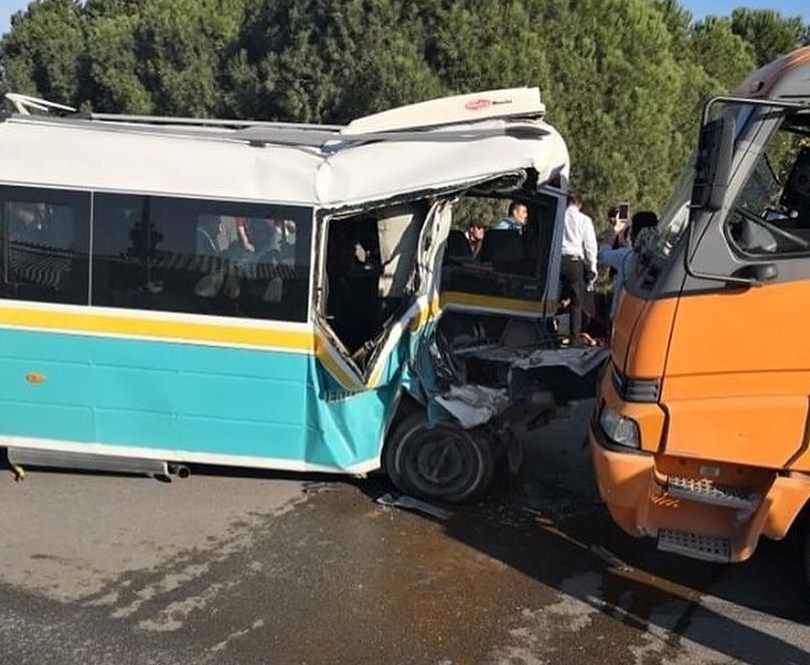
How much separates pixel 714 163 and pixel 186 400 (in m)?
3.52

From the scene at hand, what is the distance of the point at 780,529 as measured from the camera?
4.02 meters

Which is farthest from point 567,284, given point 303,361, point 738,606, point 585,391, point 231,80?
point 231,80

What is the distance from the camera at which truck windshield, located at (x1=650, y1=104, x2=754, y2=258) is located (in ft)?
13.5

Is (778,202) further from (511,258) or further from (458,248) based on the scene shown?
(458,248)

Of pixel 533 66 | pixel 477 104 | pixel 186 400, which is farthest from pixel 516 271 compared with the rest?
pixel 533 66

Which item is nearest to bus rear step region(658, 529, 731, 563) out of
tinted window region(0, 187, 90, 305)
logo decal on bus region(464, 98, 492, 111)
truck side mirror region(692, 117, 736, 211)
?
truck side mirror region(692, 117, 736, 211)

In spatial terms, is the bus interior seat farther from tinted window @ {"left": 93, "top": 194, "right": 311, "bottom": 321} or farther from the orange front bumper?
the orange front bumper

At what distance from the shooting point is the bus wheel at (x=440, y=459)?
5801 mm

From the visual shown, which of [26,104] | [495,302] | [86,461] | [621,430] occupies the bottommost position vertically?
[86,461]

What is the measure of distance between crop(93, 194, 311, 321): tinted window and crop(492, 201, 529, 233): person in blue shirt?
350cm

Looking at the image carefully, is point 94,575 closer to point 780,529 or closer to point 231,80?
point 780,529

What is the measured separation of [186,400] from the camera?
5660 millimetres

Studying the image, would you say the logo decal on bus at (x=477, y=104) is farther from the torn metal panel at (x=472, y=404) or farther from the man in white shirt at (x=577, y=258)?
the man in white shirt at (x=577, y=258)

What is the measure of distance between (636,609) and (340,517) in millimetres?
1973
